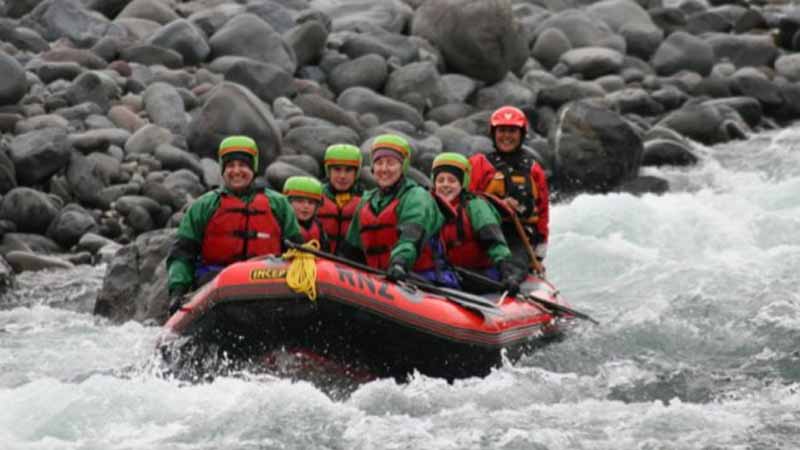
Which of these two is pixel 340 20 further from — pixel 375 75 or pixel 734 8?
pixel 734 8

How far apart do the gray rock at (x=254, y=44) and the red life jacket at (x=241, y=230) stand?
9777 millimetres

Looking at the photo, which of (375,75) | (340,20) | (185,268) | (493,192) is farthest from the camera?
(340,20)

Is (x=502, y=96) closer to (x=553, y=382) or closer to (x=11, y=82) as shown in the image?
(x=11, y=82)

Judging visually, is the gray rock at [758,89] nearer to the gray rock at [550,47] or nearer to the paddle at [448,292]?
the gray rock at [550,47]

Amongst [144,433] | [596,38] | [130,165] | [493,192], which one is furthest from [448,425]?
[596,38]

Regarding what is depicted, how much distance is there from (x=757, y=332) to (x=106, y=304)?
5.31 m

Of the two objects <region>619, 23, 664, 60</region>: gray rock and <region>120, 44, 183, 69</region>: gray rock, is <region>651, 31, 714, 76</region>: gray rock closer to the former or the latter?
<region>619, 23, 664, 60</region>: gray rock

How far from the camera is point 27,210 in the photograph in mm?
15422

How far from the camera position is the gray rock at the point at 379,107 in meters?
20.1

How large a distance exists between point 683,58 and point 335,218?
1433 centimetres

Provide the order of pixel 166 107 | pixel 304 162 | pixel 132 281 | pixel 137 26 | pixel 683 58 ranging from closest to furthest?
pixel 132 281
pixel 304 162
pixel 166 107
pixel 137 26
pixel 683 58

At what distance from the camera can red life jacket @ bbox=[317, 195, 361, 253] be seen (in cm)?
1189

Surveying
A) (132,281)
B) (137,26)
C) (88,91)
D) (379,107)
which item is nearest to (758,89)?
(379,107)

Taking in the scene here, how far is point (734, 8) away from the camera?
30.0 m
